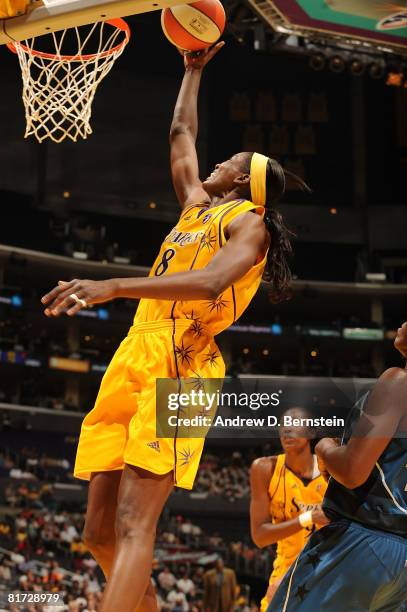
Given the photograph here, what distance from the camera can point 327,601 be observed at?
2951mm

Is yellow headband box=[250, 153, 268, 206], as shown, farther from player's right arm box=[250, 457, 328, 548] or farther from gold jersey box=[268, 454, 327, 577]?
gold jersey box=[268, 454, 327, 577]

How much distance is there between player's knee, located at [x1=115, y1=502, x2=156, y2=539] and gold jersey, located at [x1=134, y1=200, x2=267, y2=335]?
83cm

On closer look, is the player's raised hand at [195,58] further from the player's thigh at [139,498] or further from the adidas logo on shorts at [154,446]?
the player's thigh at [139,498]

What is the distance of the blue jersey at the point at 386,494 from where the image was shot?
10.0 ft

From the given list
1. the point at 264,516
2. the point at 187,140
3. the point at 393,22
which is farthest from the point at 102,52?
the point at 393,22

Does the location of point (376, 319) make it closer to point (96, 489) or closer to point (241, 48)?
point (241, 48)

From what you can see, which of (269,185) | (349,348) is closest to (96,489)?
(269,185)

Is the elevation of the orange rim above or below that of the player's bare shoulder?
above

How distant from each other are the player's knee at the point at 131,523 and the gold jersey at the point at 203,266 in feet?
2.73

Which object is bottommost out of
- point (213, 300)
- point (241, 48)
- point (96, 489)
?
point (96, 489)

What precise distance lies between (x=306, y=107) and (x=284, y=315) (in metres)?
6.88

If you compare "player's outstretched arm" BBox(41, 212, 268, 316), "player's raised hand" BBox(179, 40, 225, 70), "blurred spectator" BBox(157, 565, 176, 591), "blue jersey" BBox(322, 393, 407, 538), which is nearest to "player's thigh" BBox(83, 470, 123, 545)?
"player's outstretched arm" BBox(41, 212, 268, 316)

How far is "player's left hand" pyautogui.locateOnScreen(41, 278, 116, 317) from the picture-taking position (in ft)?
9.64

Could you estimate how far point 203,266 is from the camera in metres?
3.71
